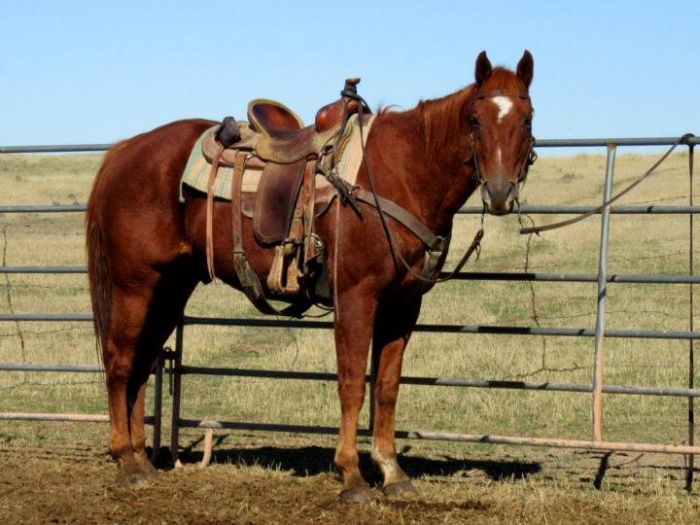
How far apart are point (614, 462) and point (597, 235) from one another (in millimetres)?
17312

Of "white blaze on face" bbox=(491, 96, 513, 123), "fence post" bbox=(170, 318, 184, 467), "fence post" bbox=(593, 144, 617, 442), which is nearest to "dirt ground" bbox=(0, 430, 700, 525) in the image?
"fence post" bbox=(170, 318, 184, 467)

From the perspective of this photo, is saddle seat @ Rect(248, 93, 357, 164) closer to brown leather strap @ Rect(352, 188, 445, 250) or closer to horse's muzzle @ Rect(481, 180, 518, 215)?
brown leather strap @ Rect(352, 188, 445, 250)

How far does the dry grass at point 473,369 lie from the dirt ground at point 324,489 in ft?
0.10

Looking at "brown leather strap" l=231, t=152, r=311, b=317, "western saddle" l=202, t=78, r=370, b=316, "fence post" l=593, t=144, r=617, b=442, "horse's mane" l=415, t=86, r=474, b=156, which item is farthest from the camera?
"fence post" l=593, t=144, r=617, b=442

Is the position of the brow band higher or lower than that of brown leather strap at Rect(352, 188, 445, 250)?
higher

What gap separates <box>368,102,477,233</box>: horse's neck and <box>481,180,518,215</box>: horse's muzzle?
0.37 m

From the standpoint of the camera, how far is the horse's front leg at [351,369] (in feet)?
19.0

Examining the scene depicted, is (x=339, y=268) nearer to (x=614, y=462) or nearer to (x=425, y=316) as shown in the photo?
(x=614, y=462)

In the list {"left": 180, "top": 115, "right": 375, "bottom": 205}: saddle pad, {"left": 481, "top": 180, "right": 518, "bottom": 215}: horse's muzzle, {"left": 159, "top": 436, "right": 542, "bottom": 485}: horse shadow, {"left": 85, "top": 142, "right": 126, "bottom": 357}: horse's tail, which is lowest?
{"left": 159, "top": 436, "right": 542, "bottom": 485}: horse shadow

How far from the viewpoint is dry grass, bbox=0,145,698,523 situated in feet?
20.2

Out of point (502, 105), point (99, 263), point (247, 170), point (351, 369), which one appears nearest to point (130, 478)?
point (99, 263)

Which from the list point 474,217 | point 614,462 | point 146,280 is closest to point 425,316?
point 614,462

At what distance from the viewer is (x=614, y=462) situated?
736 cm

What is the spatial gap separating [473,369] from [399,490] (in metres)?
5.19
